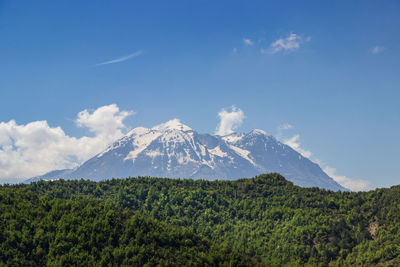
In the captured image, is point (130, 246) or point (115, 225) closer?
point (130, 246)

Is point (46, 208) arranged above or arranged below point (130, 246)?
above

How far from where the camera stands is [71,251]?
165 metres

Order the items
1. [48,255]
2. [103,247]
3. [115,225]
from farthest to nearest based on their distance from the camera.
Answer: [115,225] < [103,247] < [48,255]

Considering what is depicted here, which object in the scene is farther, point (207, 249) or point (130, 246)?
point (207, 249)

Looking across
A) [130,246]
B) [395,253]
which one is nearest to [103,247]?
[130,246]

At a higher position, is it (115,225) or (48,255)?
(115,225)

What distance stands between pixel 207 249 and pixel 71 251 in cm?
6103

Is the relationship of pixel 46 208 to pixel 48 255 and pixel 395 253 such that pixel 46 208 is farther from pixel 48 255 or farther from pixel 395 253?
pixel 395 253

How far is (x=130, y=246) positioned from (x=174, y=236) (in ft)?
77.1

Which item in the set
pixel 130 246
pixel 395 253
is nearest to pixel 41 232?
pixel 130 246

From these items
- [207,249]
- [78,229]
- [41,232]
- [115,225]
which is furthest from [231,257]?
[41,232]

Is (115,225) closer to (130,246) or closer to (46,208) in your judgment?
(130,246)

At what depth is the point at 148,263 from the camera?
166875 millimetres

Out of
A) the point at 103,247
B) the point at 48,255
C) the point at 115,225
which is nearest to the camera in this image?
the point at 48,255
